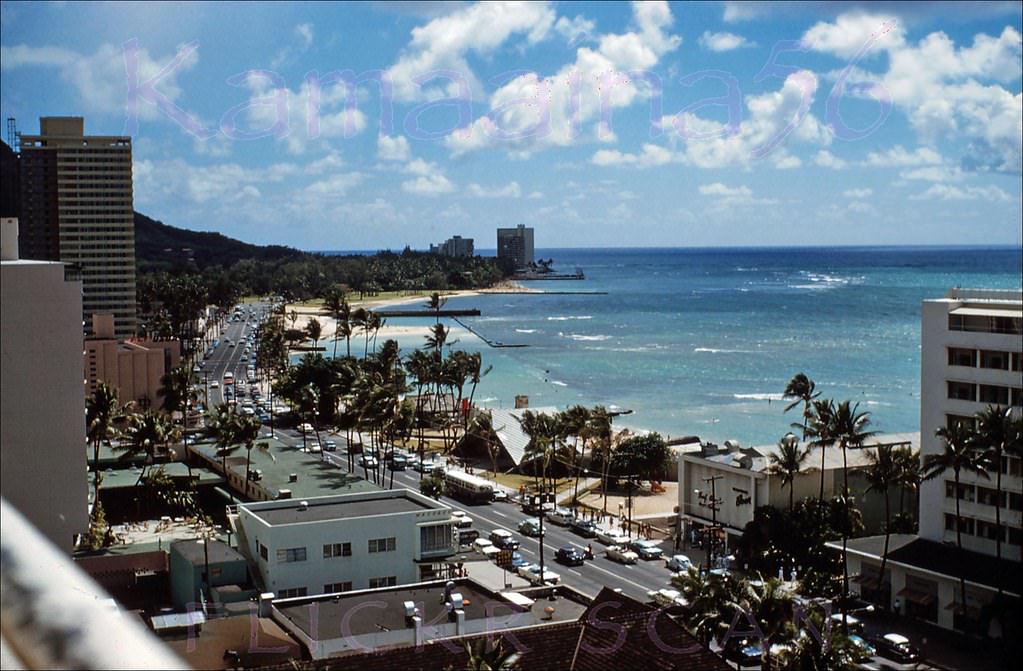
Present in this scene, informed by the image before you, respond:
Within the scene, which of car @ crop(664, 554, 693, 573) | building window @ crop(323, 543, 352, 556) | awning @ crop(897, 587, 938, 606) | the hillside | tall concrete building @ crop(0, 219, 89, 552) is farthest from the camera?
the hillside

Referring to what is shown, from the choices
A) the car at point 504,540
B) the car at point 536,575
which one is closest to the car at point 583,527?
the car at point 504,540

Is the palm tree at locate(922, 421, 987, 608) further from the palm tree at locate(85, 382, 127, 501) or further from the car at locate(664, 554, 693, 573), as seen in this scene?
the palm tree at locate(85, 382, 127, 501)

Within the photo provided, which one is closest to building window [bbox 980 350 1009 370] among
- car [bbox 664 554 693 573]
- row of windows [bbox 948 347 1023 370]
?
row of windows [bbox 948 347 1023 370]

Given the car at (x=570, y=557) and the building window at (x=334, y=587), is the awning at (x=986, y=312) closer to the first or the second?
the car at (x=570, y=557)

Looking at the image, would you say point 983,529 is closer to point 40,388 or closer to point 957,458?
point 957,458

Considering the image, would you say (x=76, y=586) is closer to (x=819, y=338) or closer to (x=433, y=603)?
(x=433, y=603)

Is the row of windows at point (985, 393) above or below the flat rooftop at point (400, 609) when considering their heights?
above

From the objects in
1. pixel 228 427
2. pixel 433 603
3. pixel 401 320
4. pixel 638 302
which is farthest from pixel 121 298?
pixel 638 302
